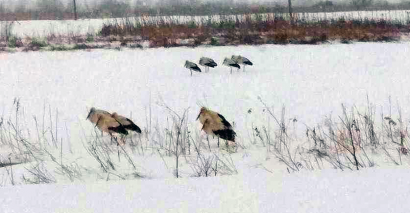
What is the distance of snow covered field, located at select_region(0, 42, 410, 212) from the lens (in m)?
3.11

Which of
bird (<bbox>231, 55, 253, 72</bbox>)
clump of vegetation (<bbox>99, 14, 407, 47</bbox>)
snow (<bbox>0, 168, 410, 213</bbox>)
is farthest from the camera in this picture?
clump of vegetation (<bbox>99, 14, 407, 47</bbox>)

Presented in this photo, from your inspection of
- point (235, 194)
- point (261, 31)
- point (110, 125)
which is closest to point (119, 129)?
point (110, 125)

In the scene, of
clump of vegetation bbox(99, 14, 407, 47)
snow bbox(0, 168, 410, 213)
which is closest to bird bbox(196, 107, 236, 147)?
snow bbox(0, 168, 410, 213)

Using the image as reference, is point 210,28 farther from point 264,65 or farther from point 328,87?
point 328,87

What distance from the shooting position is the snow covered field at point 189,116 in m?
3.11

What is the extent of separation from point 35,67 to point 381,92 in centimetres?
828

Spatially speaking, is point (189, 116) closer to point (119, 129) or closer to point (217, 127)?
point (119, 129)

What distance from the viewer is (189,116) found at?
7762 millimetres

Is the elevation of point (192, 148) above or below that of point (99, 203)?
below

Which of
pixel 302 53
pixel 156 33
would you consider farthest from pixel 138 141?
pixel 156 33

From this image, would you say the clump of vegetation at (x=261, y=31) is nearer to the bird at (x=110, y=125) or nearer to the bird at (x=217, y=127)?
the bird at (x=110, y=125)

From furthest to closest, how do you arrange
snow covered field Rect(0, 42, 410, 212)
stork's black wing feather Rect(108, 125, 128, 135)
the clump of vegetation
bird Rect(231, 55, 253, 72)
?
the clump of vegetation → bird Rect(231, 55, 253, 72) → stork's black wing feather Rect(108, 125, 128, 135) → snow covered field Rect(0, 42, 410, 212)

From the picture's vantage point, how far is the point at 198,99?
902 cm

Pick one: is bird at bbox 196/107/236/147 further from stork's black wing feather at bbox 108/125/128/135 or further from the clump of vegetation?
the clump of vegetation
